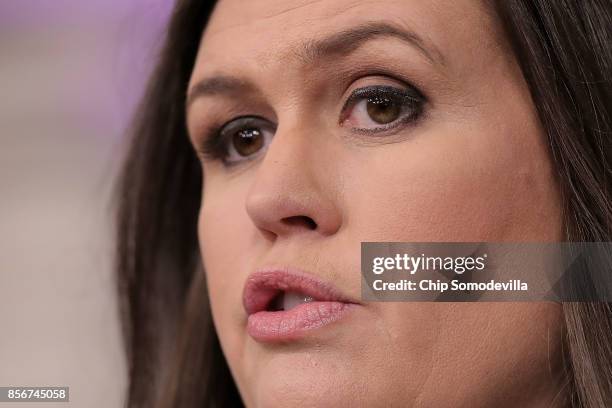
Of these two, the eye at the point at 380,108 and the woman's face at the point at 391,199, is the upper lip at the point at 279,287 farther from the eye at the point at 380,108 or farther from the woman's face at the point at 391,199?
the eye at the point at 380,108

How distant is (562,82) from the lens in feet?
2.90

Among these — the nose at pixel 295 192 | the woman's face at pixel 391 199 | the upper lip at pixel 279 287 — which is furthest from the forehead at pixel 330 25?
the upper lip at pixel 279 287

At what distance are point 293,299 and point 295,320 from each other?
4cm

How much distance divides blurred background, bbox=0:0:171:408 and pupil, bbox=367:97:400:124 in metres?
0.56

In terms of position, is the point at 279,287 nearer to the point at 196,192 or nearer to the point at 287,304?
the point at 287,304

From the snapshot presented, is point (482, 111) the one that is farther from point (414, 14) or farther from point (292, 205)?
point (292, 205)

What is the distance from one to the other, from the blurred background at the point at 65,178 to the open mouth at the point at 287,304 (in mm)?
435

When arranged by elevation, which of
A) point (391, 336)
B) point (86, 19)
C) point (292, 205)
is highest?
point (86, 19)

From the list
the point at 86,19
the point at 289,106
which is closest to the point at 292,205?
the point at 289,106

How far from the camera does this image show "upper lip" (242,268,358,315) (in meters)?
0.88

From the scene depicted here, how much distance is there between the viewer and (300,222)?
902 millimetres

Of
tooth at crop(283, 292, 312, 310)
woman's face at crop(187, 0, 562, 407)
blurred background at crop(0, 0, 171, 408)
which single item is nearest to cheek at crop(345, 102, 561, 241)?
woman's face at crop(187, 0, 562, 407)

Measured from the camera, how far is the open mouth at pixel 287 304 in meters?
0.88

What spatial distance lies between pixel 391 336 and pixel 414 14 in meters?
0.36
